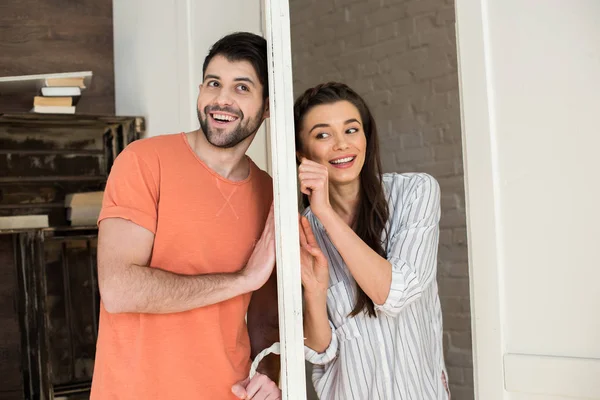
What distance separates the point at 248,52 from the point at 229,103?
0.39 feet

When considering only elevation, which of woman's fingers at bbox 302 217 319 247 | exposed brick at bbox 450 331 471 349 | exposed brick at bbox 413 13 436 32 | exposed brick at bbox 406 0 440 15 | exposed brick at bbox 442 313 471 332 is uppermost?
exposed brick at bbox 406 0 440 15

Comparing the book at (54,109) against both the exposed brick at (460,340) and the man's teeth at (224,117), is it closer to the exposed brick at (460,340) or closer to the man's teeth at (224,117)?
the man's teeth at (224,117)

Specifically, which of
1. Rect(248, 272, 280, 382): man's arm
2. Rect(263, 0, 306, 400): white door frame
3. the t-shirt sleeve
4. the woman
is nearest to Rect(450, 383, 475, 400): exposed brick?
the woman

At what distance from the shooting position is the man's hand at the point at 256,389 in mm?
1439

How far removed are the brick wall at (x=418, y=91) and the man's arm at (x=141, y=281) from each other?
1.83 metres

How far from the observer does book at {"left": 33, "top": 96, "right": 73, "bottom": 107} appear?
2387mm

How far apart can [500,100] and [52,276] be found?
1597mm

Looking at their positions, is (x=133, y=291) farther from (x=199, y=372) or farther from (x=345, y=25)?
(x=345, y=25)

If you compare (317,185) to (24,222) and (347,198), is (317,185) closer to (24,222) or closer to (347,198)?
Answer: (347,198)

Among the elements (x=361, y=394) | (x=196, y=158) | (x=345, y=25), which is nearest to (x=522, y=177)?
(x=361, y=394)

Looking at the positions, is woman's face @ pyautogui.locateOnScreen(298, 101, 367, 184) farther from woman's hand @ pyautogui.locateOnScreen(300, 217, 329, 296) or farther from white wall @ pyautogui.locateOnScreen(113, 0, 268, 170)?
white wall @ pyautogui.locateOnScreen(113, 0, 268, 170)

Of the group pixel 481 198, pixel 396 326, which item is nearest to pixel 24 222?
pixel 396 326

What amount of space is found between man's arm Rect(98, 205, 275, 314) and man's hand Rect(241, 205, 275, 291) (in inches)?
0.9

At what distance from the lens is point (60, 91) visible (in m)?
2.43
